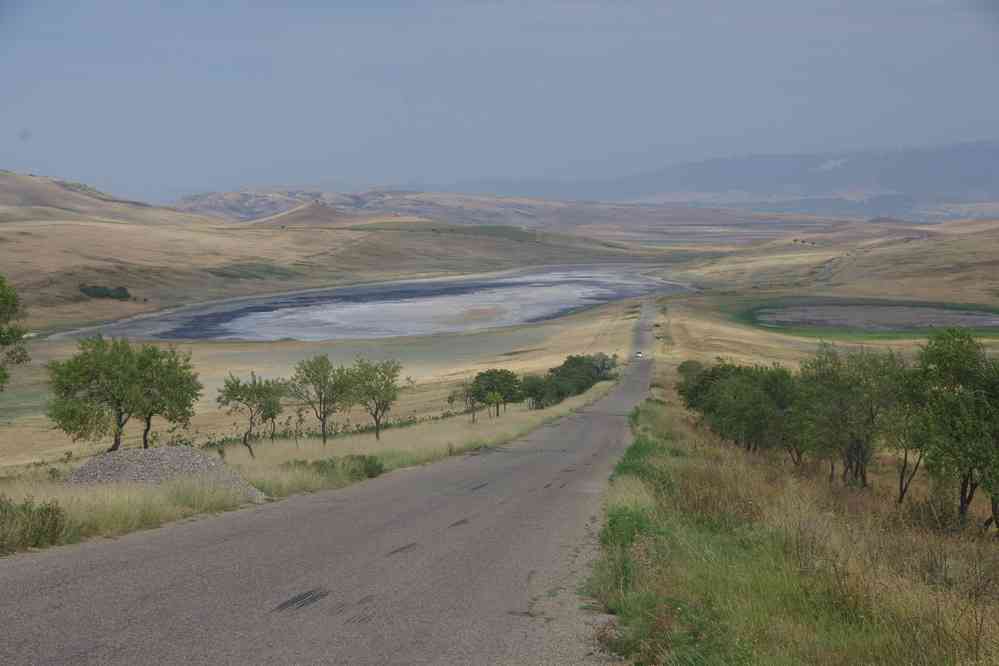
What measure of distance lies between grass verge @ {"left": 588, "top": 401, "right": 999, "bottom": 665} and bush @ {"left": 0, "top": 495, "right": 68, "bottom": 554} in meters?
7.61

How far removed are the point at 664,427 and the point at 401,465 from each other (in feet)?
71.4

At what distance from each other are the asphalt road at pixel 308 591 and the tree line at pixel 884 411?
14227mm

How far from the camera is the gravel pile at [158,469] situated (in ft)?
62.1

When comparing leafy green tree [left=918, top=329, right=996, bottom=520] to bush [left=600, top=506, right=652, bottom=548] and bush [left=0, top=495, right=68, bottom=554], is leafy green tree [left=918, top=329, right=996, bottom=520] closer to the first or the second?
bush [left=600, top=506, right=652, bottom=548]

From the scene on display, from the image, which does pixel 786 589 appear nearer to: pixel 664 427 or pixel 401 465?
pixel 401 465

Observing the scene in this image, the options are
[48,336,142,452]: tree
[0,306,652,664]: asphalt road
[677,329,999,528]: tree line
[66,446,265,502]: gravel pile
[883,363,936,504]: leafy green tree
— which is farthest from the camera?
[48,336,142,452]: tree

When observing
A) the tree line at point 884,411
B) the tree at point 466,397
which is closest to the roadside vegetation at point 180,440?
the tree at point 466,397

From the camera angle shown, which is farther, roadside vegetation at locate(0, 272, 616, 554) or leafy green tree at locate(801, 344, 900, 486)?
leafy green tree at locate(801, 344, 900, 486)

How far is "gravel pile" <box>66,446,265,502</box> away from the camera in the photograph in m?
18.9

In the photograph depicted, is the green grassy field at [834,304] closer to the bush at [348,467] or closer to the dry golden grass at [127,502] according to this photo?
the bush at [348,467]

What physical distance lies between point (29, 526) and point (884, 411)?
1286 inches

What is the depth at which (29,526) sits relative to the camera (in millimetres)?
11930

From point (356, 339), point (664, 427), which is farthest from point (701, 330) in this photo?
point (664, 427)

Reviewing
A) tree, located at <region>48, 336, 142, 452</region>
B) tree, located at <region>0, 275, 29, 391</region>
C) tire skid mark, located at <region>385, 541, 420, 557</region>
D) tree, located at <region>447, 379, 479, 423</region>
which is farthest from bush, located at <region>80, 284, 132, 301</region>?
tire skid mark, located at <region>385, 541, 420, 557</region>
